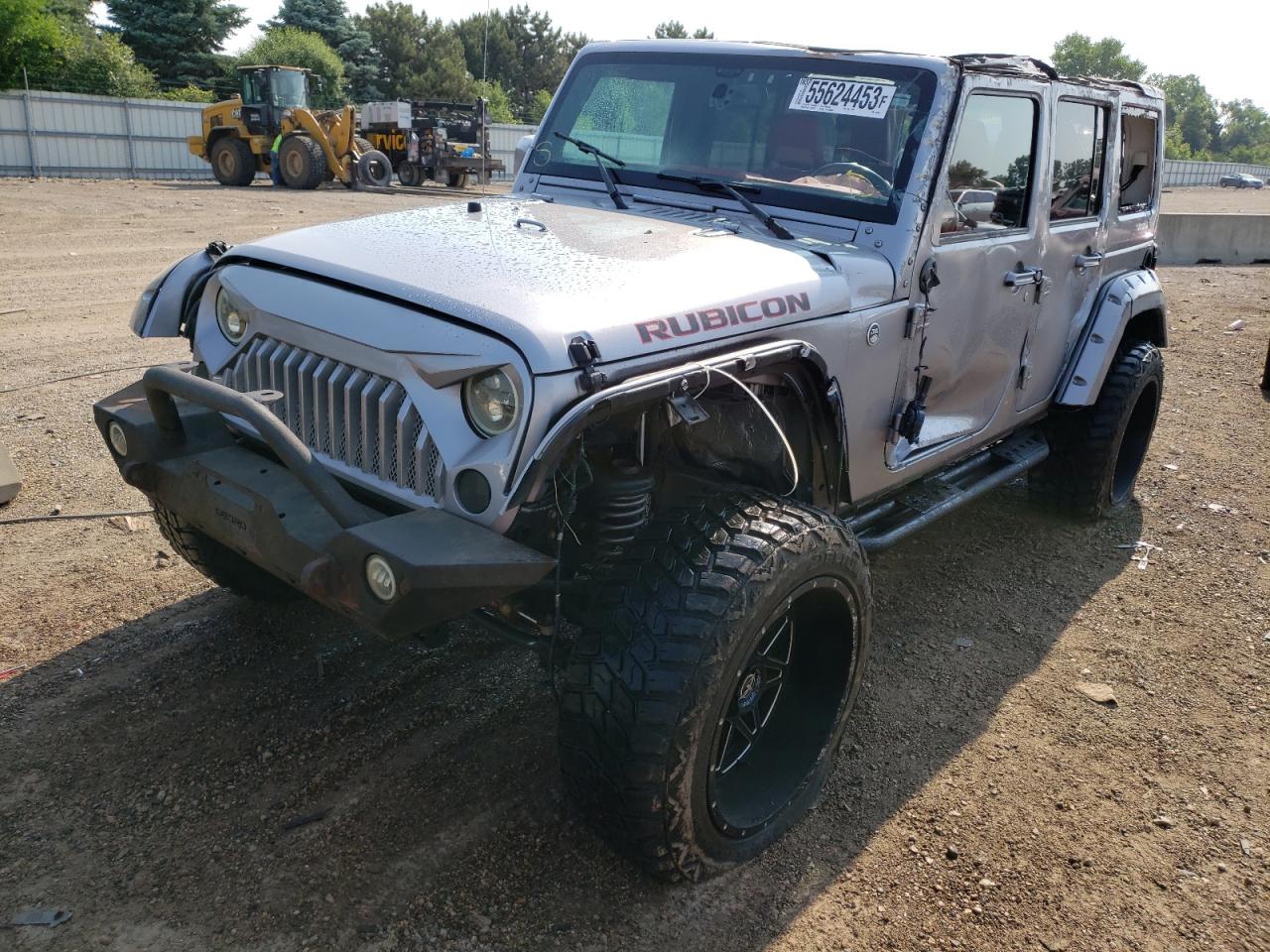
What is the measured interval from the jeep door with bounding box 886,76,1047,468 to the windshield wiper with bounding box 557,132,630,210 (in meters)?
1.13

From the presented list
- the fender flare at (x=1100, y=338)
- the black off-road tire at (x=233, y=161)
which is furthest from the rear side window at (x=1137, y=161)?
the black off-road tire at (x=233, y=161)

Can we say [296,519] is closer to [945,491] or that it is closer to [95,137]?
[945,491]

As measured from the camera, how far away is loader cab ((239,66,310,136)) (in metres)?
23.0

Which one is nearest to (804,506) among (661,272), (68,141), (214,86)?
(661,272)

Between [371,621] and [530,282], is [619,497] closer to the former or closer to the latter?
[530,282]

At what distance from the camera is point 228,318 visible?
10.4 feet

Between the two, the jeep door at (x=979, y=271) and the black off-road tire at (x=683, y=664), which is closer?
the black off-road tire at (x=683, y=664)

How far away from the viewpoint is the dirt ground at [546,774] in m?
2.67

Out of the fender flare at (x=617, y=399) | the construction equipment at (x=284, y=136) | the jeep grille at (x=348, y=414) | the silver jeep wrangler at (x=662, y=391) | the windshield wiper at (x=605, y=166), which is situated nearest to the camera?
the fender flare at (x=617, y=399)

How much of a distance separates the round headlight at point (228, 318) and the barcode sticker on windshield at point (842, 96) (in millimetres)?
2000

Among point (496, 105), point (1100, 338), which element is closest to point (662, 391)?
point (1100, 338)

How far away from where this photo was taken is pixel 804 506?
9.50 feet

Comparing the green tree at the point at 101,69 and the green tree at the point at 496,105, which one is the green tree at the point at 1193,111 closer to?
the green tree at the point at 496,105

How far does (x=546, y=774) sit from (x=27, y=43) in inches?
1494
